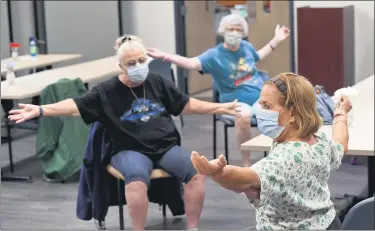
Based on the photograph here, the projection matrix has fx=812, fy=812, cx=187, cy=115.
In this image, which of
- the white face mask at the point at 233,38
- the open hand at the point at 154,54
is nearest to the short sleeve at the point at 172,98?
the open hand at the point at 154,54

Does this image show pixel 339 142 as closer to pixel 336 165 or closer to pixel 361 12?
pixel 336 165

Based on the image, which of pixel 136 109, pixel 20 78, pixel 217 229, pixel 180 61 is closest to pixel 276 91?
pixel 136 109

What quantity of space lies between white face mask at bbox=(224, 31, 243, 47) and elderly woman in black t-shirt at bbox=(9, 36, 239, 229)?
100cm

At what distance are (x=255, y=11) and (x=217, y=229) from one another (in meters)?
3.93

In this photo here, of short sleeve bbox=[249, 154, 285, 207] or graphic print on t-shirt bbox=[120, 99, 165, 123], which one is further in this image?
graphic print on t-shirt bbox=[120, 99, 165, 123]

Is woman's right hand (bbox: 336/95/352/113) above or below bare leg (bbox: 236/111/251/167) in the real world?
above

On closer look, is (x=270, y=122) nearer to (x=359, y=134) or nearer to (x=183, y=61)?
(x=359, y=134)

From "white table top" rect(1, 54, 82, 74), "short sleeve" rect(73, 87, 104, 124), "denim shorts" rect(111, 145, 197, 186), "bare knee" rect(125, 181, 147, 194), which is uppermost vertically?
"short sleeve" rect(73, 87, 104, 124)

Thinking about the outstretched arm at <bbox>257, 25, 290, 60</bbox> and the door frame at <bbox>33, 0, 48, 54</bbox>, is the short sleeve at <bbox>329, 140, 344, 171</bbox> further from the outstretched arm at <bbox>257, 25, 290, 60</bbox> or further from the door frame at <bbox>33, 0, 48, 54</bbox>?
the door frame at <bbox>33, 0, 48, 54</bbox>

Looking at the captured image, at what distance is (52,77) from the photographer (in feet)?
18.9

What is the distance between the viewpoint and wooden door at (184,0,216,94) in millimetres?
8070

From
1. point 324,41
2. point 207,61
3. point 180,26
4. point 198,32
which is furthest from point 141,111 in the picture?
point 198,32

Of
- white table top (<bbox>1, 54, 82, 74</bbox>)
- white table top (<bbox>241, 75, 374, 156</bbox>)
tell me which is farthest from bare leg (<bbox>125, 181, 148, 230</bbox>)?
white table top (<bbox>1, 54, 82, 74</bbox>)

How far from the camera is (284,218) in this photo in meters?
2.29
